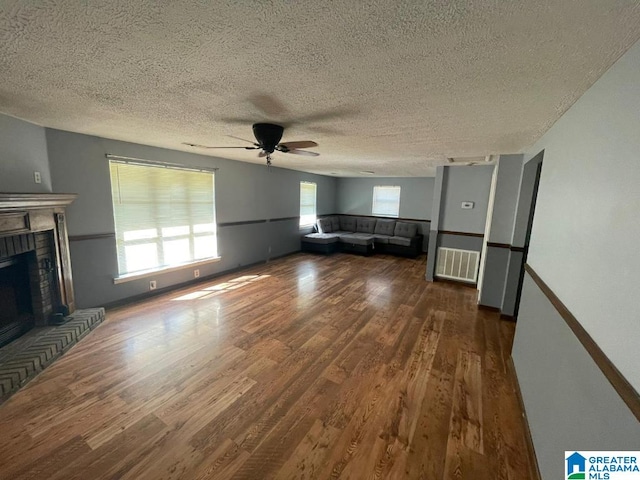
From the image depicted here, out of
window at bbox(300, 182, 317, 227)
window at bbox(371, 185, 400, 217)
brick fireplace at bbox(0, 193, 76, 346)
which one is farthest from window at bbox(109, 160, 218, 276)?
window at bbox(371, 185, 400, 217)

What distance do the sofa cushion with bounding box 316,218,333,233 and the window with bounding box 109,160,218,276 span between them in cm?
329

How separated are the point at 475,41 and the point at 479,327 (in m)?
3.14

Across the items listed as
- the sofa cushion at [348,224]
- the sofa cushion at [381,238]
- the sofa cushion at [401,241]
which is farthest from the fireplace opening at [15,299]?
the sofa cushion at [348,224]

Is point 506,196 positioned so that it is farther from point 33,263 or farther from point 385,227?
point 33,263

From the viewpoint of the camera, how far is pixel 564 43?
1.02m

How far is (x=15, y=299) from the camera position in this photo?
254 centimetres

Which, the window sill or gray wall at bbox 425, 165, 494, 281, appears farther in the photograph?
gray wall at bbox 425, 165, 494, 281

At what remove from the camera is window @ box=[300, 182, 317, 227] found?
273 inches

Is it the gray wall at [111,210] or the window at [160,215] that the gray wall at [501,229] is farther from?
the window at [160,215]

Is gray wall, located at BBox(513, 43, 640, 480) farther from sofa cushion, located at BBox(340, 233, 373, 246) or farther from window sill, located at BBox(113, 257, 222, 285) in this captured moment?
sofa cushion, located at BBox(340, 233, 373, 246)

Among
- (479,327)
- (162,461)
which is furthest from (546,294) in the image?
(162,461)

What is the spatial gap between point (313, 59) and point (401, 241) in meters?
5.87

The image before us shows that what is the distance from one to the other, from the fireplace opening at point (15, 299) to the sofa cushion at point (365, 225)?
6680 mm

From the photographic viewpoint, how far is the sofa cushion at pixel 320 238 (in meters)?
6.66
